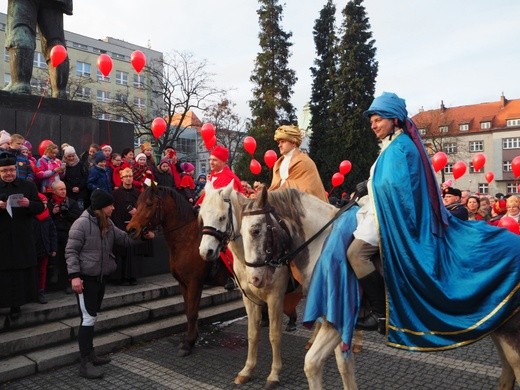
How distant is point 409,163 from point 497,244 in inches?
33.9

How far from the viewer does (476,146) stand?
192 feet

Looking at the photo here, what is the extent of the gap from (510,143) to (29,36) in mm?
60491

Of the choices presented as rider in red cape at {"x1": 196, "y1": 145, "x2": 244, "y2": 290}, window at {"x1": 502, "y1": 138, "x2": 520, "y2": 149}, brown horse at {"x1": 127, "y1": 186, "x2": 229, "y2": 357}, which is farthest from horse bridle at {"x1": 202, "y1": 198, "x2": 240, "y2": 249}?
window at {"x1": 502, "y1": 138, "x2": 520, "y2": 149}

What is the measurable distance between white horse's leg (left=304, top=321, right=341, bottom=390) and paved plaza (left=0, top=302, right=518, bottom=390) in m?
1.59

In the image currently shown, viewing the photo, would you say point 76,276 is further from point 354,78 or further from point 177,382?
point 354,78

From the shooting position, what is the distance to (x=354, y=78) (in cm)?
3738

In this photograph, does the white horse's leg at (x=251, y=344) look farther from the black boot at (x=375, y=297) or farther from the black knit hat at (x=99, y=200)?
the black knit hat at (x=99, y=200)

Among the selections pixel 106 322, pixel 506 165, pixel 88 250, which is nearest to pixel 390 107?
pixel 88 250

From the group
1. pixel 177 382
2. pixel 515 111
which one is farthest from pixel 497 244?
pixel 515 111

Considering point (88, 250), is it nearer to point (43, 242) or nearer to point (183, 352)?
point (43, 242)

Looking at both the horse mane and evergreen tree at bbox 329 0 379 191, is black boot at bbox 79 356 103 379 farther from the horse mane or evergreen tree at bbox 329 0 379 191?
evergreen tree at bbox 329 0 379 191

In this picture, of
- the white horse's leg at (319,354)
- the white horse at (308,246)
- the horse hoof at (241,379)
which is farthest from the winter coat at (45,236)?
the white horse's leg at (319,354)

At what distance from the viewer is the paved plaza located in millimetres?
4816

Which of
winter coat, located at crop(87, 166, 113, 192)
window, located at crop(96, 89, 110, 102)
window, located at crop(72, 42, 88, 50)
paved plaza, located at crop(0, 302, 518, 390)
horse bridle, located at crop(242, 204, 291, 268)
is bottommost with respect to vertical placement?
paved plaza, located at crop(0, 302, 518, 390)
